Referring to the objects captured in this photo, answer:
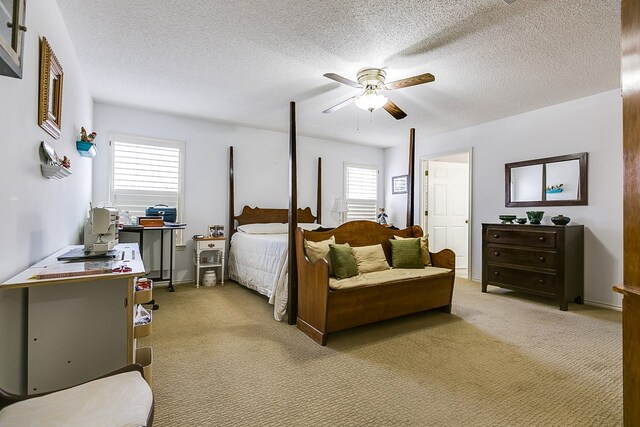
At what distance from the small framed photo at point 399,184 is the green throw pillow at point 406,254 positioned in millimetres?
2882

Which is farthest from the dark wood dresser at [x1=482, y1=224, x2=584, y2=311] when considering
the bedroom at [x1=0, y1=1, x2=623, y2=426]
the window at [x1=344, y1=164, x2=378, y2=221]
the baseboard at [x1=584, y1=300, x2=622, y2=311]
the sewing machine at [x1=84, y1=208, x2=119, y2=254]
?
the sewing machine at [x1=84, y1=208, x2=119, y2=254]

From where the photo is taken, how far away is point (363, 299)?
2.71m

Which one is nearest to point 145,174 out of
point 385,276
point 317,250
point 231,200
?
point 231,200

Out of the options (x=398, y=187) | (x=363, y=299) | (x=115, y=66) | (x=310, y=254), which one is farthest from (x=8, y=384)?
(x=398, y=187)

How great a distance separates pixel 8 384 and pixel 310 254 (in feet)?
6.59

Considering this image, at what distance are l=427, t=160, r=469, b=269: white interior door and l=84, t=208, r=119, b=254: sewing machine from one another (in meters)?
4.98

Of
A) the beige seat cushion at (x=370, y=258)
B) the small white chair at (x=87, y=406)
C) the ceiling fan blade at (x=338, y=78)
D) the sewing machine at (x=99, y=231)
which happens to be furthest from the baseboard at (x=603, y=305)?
the sewing machine at (x=99, y=231)

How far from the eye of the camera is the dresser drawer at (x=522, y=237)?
→ 144 inches

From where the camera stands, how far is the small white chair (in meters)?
0.94

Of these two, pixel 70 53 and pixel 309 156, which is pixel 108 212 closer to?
pixel 70 53

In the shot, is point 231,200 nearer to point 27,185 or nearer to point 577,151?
point 27,185

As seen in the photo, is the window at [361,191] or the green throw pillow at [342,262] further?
the window at [361,191]

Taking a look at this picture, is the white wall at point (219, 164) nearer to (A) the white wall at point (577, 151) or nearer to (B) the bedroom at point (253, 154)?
(B) the bedroom at point (253, 154)

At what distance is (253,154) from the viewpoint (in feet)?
17.2
